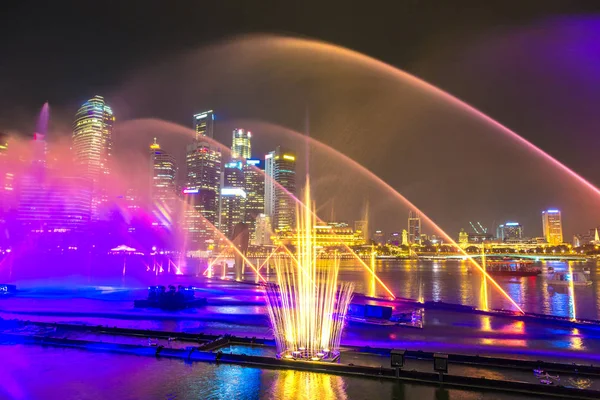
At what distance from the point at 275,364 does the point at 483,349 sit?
961cm

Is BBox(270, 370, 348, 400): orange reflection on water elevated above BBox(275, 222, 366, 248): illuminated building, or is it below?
below

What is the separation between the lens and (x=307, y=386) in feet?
38.1

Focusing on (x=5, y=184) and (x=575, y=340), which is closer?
(x=575, y=340)

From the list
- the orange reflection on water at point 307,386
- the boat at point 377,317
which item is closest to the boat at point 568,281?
the boat at point 377,317

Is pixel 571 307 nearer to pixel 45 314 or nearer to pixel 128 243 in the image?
pixel 45 314

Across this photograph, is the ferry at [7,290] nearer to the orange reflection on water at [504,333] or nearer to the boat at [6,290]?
the boat at [6,290]

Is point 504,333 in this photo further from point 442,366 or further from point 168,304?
point 168,304

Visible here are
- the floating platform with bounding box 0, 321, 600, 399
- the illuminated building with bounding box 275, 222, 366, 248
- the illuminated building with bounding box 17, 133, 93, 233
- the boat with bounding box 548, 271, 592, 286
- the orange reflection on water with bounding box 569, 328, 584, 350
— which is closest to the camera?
the floating platform with bounding box 0, 321, 600, 399

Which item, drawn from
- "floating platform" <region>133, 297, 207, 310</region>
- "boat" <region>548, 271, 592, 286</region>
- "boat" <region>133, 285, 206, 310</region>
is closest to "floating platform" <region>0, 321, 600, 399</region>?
"floating platform" <region>133, 297, 207, 310</region>

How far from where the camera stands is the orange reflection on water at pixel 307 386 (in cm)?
1089

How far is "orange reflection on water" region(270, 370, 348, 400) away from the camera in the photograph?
10.9m

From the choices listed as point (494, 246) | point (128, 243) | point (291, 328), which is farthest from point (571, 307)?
point (494, 246)

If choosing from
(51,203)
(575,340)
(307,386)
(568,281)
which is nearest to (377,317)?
(575,340)

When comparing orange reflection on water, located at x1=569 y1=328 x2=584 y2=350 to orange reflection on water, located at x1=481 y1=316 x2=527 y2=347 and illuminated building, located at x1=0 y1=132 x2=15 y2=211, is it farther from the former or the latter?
illuminated building, located at x1=0 y1=132 x2=15 y2=211
